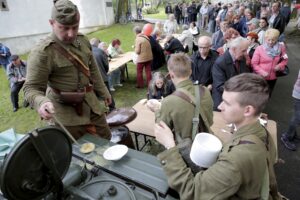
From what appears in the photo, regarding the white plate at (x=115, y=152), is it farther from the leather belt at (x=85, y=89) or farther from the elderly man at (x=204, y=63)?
the elderly man at (x=204, y=63)

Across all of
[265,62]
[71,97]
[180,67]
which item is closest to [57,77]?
[71,97]

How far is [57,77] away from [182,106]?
4.06 ft

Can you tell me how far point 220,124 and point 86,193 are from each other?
228 cm

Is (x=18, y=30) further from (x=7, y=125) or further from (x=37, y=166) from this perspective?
(x=37, y=166)

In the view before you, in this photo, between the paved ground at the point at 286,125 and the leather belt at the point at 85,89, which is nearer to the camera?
the leather belt at the point at 85,89

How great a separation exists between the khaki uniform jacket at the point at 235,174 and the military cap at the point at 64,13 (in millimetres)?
1589

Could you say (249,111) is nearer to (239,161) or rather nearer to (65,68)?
(239,161)

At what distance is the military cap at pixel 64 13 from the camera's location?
77.9 inches

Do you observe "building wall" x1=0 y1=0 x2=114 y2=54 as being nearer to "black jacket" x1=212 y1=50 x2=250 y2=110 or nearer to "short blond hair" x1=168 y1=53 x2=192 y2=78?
"black jacket" x1=212 y1=50 x2=250 y2=110

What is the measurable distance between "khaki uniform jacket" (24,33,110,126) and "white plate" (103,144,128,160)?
69 cm

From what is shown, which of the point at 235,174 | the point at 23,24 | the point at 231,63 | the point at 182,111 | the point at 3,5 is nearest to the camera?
the point at 235,174

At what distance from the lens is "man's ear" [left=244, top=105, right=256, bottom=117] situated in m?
1.22

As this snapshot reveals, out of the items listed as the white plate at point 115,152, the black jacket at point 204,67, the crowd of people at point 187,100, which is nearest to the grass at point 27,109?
the crowd of people at point 187,100

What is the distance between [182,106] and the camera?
6.48ft
